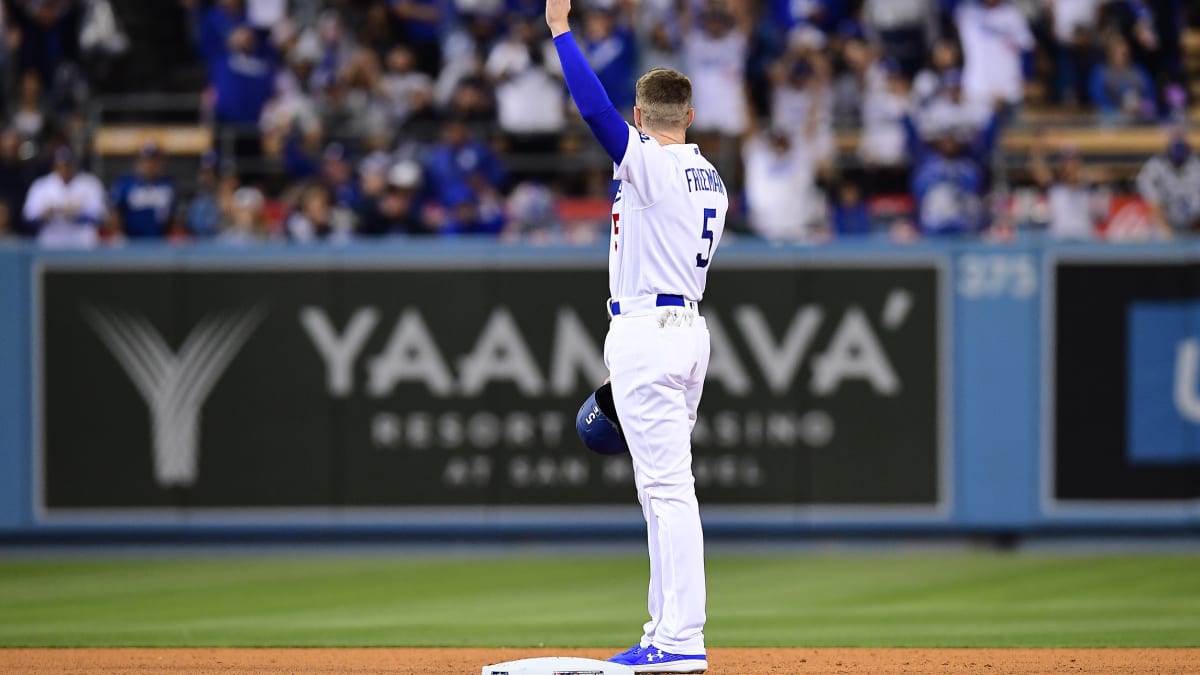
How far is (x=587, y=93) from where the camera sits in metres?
6.41

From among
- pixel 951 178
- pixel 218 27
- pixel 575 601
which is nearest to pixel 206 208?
pixel 218 27

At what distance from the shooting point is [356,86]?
1638cm

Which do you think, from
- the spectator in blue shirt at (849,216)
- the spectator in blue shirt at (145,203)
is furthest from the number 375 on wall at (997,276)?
the spectator in blue shirt at (145,203)

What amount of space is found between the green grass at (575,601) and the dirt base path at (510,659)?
366 millimetres

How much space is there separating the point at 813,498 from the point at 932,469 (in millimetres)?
895

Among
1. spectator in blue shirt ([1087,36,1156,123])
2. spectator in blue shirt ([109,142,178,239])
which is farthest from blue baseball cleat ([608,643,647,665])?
spectator in blue shirt ([1087,36,1156,123])

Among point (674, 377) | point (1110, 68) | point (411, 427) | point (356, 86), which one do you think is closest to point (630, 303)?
point (674, 377)

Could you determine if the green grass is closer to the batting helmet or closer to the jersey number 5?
the batting helmet

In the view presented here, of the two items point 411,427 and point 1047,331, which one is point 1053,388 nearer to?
point 1047,331

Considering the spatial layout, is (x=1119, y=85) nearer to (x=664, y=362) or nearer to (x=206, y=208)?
(x=206, y=208)

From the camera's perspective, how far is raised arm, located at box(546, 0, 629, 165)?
21.0 feet

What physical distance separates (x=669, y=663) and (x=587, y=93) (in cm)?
216

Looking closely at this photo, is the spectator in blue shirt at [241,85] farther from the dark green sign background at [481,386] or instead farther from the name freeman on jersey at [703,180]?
the name freeman on jersey at [703,180]

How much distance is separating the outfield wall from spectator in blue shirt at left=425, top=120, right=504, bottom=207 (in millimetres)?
1845
